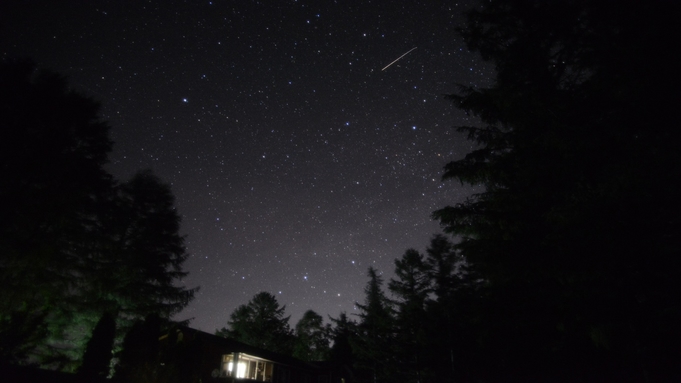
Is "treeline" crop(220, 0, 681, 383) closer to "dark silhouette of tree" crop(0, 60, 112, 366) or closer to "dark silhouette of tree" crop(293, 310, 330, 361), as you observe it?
"dark silhouette of tree" crop(0, 60, 112, 366)

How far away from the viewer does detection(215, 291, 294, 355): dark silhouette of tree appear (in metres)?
54.3

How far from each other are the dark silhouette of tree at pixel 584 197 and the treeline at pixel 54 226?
1311 centimetres

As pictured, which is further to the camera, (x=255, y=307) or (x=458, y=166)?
(x=255, y=307)

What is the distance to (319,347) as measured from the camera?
6275 cm

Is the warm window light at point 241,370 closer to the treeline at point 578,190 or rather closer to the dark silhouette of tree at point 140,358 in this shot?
the dark silhouette of tree at point 140,358

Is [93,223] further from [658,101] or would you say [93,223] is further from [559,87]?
[658,101]

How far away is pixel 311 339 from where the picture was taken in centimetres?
6347

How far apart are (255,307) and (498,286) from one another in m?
53.1

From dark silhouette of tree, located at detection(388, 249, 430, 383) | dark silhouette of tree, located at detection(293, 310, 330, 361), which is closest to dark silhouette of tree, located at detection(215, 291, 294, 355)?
dark silhouette of tree, located at detection(293, 310, 330, 361)

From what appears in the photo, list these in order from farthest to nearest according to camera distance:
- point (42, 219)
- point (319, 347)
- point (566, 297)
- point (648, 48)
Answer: point (319, 347) < point (42, 219) < point (566, 297) < point (648, 48)

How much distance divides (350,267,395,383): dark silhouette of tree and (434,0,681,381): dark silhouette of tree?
2686 centimetres

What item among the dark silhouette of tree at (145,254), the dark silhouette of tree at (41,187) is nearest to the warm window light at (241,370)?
the dark silhouette of tree at (145,254)

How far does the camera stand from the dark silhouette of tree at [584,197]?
293 inches

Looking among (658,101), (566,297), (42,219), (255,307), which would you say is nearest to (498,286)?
(566,297)
